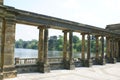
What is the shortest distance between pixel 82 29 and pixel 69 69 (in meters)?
5.73

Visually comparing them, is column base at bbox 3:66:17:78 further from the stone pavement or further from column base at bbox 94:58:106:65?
column base at bbox 94:58:106:65

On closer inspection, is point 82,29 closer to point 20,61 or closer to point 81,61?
point 81,61

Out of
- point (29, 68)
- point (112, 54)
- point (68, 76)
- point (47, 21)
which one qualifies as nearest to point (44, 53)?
point (29, 68)

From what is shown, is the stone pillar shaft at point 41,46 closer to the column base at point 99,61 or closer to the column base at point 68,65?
the column base at point 68,65

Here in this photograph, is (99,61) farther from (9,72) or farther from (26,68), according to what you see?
(9,72)

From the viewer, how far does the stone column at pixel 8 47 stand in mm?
13578

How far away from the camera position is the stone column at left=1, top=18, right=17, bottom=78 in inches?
535

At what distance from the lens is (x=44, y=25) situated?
696 inches

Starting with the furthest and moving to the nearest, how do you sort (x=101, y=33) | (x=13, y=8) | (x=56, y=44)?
(x=56, y=44)
(x=101, y=33)
(x=13, y=8)

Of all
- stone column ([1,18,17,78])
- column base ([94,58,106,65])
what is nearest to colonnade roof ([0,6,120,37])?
stone column ([1,18,17,78])

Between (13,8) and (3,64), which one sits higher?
(13,8)

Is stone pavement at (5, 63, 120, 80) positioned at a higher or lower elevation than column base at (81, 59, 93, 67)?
lower

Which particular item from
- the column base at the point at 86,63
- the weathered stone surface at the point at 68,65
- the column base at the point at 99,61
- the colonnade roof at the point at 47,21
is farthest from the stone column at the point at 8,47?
the column base at the point at 99,61

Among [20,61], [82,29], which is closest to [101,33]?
[82,29]
